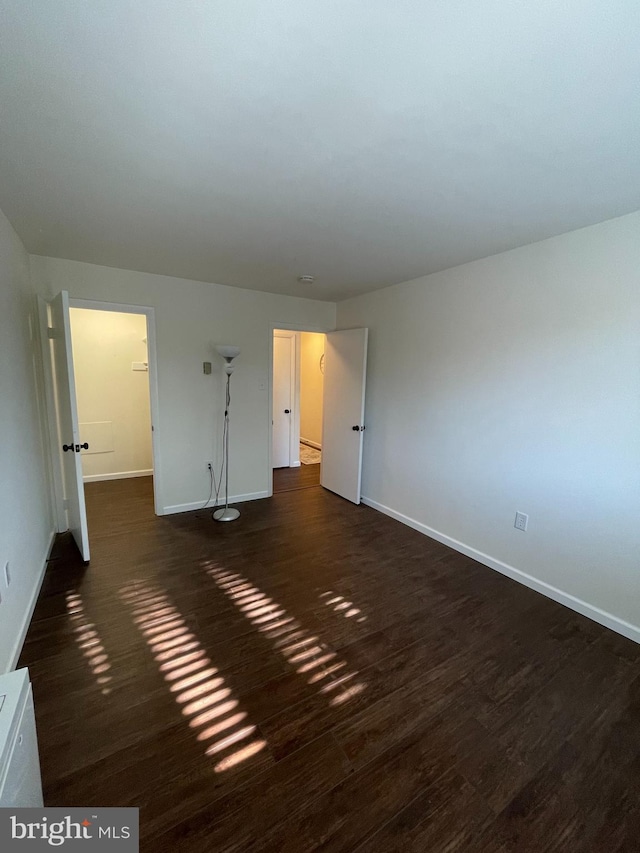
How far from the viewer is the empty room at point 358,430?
3.43 ft

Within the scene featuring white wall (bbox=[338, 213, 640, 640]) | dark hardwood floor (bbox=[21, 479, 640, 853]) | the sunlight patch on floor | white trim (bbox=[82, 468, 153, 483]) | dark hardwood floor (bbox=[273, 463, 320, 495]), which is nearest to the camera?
dark hardwood floor (bbox=[21, 479, 640, 853])

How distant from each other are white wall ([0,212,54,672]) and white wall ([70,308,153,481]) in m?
1.63

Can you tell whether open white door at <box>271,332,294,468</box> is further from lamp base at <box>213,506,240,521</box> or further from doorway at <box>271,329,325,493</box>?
lamp base at <box>213,506,240,521</box>

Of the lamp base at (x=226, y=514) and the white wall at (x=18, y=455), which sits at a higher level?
the white wall at (x=18, y=455)

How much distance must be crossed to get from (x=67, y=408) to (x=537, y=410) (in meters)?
3.52

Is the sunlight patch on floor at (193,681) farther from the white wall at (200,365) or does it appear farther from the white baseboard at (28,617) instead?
the white wall at (200,365)

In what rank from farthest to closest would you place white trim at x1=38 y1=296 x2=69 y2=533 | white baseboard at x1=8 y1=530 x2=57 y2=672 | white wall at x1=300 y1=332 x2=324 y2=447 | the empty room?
white wall at x1=300 y1=332 x2=324 y2=447, white trim at x1=38 y1=296 x2=69 y2=533, white baseboard at x1=8 y1=530 x2=57 y2=672, the empty room

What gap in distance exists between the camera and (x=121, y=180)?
5.51ft

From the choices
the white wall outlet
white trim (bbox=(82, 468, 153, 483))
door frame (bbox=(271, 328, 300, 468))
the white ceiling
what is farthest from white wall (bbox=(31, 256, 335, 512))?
the white wall outlet

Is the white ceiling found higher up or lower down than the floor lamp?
higher up

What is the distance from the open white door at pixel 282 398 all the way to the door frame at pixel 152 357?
211 cm

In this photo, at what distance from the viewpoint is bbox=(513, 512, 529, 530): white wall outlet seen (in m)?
2.60

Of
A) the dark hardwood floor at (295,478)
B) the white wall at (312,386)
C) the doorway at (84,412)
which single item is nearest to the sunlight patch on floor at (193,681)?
the doorway at (84,412)

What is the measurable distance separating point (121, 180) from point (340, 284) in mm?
2221
